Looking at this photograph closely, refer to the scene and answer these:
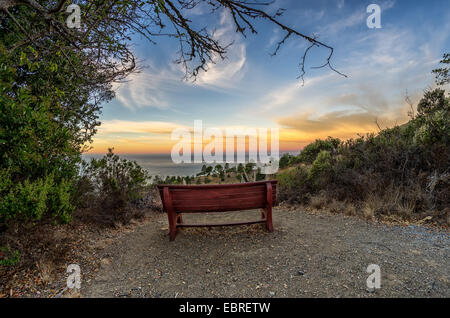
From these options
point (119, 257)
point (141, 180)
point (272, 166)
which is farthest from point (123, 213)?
point (272, 166)

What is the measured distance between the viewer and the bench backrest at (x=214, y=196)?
3785 mm

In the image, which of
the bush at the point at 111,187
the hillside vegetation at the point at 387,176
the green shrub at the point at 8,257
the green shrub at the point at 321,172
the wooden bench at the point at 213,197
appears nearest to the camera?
the green shrub at the point at 8,257

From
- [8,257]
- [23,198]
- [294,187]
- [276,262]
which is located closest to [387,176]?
[294,187]

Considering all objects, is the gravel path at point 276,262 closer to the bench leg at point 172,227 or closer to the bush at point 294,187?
the bench leg at point 172,227

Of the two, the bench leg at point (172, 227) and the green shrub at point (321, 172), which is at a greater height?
the green shrub at point (321, 172)

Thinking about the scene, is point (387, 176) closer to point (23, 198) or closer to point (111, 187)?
point (111, 187)

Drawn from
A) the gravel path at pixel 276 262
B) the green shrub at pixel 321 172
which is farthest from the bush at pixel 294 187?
the gravel path at pixel 276 262

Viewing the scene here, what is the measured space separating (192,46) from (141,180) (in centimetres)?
332

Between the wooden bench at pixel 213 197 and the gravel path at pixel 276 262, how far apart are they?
0.59 meters

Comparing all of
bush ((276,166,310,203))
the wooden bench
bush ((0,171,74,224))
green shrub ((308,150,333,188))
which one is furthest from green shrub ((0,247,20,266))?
green shrub ((308,150,333,188))

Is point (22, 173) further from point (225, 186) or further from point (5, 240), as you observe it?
point (225, 186)

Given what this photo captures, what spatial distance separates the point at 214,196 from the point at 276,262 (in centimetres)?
131

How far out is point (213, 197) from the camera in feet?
12.5

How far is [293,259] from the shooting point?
3.29 meters
